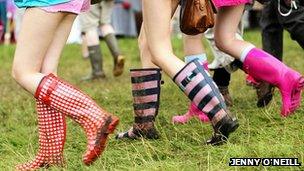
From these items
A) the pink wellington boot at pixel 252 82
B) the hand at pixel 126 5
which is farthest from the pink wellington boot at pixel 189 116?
the hand at pixel 126 5

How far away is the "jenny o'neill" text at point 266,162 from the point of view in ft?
8.71

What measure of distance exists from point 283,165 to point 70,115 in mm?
969

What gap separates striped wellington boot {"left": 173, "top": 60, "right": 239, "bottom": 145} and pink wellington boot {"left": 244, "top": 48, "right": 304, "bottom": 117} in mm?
743

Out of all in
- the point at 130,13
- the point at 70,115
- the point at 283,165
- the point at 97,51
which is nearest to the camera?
the point at 283,165

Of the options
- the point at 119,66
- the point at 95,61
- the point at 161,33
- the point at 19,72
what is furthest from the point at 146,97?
the point at 95,61

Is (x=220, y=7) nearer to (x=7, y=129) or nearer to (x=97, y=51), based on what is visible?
(x=7, y=129)

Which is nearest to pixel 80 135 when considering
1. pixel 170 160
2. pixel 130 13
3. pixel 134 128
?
pixel 134 128

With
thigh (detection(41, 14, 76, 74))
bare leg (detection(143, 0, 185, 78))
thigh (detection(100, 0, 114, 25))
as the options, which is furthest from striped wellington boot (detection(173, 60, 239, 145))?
thigh (detection(100, 0, 114, 25))

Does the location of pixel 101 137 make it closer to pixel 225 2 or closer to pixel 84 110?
pixel 84 110

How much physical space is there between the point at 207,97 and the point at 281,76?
2.66ft

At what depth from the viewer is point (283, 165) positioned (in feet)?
8.64

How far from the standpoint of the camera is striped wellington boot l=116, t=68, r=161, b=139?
3.48m

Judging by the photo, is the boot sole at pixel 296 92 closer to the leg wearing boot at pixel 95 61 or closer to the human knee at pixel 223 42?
the human knee at pixel 223 42

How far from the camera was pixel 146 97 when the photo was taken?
349 cm
